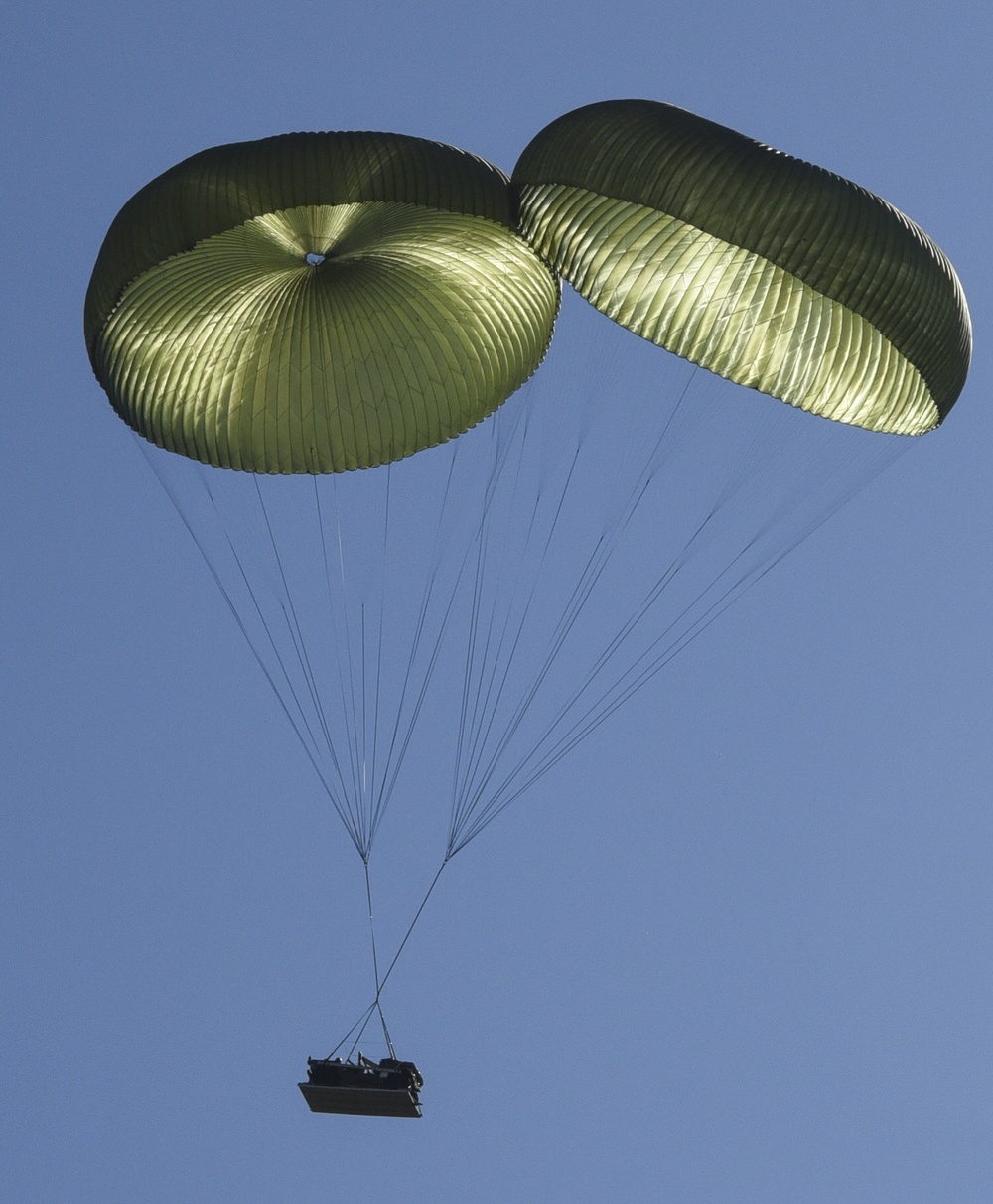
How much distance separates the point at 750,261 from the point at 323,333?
3.88 m

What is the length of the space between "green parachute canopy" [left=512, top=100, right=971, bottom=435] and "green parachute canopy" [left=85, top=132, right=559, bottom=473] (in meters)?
0.87

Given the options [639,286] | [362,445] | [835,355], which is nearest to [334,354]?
[362,445]

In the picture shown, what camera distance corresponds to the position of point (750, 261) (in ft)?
75.2

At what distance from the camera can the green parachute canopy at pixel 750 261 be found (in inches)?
821

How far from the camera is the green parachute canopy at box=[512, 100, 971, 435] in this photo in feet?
68.4

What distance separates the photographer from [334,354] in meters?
23.4

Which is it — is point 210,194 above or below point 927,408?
above

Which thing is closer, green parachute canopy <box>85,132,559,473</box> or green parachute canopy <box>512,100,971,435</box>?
green parachute canopy <box>512,100,971,435</box>

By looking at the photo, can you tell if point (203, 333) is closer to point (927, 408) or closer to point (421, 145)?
point (421, 145)

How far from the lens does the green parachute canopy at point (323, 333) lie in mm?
22812

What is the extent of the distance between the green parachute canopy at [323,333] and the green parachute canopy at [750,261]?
872mm

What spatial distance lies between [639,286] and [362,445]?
291 cm

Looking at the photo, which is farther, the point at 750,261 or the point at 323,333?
the point at 323,333

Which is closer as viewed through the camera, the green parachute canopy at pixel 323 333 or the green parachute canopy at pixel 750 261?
the green parachute canopy at pixel 750 261
